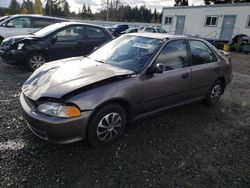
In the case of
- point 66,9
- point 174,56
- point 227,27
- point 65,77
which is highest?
point 66,9

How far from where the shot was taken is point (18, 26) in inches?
362

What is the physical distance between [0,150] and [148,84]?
87.4 inches

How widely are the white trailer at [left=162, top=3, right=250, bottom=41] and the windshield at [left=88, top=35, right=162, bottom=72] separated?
19225 mm

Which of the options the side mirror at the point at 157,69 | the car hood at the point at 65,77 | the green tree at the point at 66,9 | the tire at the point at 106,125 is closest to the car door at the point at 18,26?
the car hood at the point at 65,77

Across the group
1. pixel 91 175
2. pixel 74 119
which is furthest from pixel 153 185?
pixel 74 119

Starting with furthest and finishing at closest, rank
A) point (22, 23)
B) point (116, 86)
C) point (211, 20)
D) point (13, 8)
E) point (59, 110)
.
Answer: point (13, 8), point (211, 20), point (22, 23), point (116, 86), point (59, 110)

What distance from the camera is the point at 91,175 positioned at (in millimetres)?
2467

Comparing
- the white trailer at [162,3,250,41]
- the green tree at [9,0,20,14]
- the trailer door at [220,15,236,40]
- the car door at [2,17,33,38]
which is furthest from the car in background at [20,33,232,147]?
the green tree at [9,0,20,14]

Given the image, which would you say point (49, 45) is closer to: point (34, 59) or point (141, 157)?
point (34, 59)

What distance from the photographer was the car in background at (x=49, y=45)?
6152 mm

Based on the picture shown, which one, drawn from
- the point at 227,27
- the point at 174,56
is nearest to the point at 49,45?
the point at 174,56

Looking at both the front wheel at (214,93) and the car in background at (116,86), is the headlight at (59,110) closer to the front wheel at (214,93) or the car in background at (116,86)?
the car in background at (116,86)

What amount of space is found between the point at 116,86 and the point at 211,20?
74.3 ft

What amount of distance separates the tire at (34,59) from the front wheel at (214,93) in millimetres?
4798
